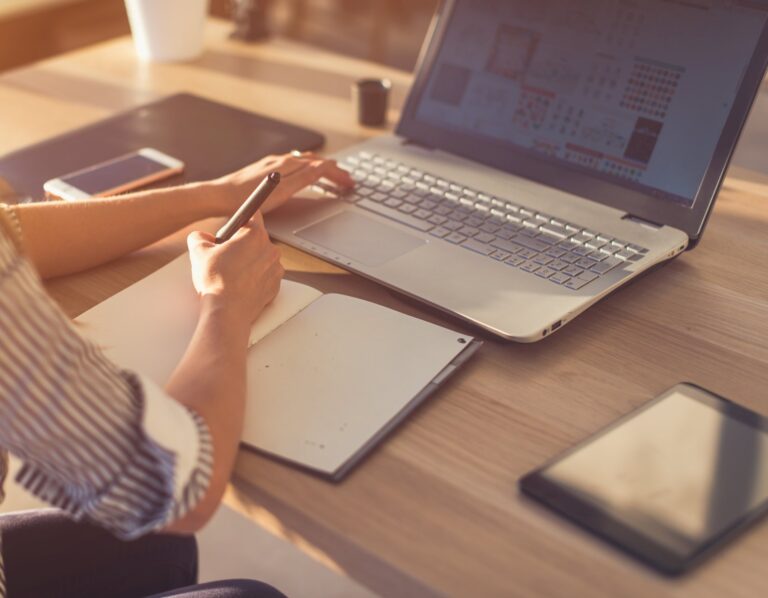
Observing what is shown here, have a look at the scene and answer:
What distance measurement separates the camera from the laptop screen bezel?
1000 millimetres

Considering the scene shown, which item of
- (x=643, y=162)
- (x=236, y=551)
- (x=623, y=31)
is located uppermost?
(x=623, y=31)

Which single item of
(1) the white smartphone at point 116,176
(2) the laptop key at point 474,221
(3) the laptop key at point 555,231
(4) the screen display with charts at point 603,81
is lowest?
(1) the white smartphone at point 116,176

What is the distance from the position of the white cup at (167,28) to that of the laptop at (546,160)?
640 mm

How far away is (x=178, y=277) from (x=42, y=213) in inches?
7.6

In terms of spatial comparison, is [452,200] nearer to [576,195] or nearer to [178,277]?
[576,195]

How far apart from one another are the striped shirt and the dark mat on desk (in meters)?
0.59

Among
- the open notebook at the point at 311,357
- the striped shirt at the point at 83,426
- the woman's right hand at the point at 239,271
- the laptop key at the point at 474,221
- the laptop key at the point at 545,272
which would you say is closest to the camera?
the striped shirt at the point at 83,426

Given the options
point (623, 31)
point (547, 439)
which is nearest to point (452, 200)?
point (623, 31)

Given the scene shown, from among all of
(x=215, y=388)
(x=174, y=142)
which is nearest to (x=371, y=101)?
(x=174, y=142)

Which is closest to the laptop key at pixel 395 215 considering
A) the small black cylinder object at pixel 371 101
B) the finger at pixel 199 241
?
the finger at pixel 199 241

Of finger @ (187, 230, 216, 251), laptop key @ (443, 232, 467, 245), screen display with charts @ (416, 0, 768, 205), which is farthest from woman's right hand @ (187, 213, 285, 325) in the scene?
screen display with charts @ (416, 0, 768, 205)

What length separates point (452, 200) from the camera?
1.13 meters

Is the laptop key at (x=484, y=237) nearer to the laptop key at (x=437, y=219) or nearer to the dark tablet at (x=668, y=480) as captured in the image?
the laptop key at (x=437, y=219)

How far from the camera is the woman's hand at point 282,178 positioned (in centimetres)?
110
